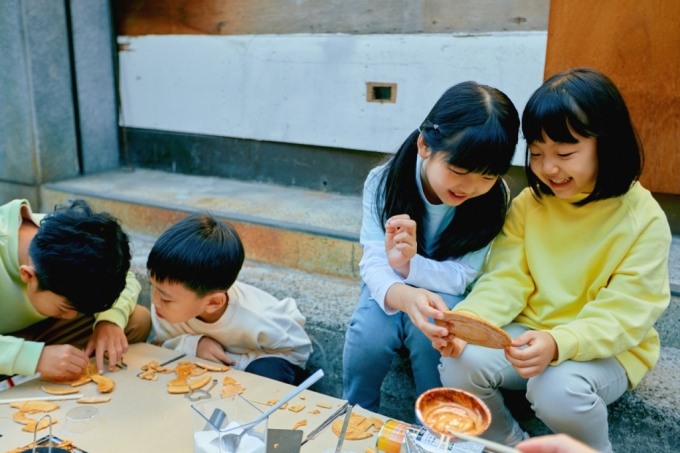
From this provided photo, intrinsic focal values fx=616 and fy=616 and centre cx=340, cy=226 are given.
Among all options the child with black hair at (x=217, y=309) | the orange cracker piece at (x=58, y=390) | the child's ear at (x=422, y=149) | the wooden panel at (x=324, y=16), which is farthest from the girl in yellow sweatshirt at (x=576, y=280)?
the wooden panel at (x=324, y=16)

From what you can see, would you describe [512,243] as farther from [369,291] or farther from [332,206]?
[332,206]

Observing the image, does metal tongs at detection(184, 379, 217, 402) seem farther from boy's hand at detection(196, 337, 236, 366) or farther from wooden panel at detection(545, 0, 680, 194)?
wooden panel at detection(545, 0, 680, 194)

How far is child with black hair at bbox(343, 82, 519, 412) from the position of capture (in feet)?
5.30

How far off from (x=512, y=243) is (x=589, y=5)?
1186mm

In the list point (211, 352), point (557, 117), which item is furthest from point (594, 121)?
point (211, 352)

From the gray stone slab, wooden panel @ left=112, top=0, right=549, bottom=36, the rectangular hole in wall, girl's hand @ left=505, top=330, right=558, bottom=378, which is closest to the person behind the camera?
girl's hand @ left=505, top=330, right=558, bottom=378

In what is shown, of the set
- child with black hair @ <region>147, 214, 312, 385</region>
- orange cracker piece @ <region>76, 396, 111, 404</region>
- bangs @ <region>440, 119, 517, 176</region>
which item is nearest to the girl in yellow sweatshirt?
bangs @ <region>440, 119, 517, 176</region>

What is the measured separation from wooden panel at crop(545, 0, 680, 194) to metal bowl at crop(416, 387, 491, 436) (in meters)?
1.74

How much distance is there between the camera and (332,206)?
309 centimetres

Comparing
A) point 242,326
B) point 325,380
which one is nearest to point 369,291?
point 242,326

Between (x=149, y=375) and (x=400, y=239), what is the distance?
31.0 inches

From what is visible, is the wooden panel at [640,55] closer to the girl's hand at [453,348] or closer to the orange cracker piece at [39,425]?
the girl's hand at [453,348]

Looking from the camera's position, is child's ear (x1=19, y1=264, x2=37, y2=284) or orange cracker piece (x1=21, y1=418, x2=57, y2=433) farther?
child's ear (x1=19, y1=264, x2=37, y2=284)

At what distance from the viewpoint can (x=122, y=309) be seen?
2.00 metres
